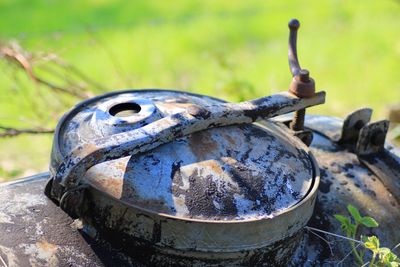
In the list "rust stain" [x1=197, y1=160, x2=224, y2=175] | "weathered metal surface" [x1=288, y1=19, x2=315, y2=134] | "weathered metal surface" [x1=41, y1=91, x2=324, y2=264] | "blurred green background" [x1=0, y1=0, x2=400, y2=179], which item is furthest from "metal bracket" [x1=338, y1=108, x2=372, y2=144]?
"blurred green background" [x1=0, y1=0, x2=400, y2=179]

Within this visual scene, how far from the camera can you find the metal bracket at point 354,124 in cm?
208

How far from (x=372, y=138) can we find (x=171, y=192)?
35.1 inches

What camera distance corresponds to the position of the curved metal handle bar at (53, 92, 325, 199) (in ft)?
4.47

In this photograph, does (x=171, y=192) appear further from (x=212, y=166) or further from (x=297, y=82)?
(x=297, y=82)

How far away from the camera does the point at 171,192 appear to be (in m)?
1.45

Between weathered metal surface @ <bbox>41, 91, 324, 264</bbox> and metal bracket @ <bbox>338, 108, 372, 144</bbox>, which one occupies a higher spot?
weathered metal surface @ <bbox>41, 91, 324, 264</bbox>

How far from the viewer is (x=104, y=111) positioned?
1.60 metres

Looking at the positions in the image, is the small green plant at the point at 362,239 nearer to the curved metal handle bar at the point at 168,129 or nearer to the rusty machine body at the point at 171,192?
the rusty machine body at the point at 171,192

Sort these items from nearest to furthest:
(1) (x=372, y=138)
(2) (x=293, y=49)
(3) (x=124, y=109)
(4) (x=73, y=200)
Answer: (4) (x=73, y=200) → (3) (x=124, y=109) → (2) (x=293, y=49) → (1) (x=372, y=138)

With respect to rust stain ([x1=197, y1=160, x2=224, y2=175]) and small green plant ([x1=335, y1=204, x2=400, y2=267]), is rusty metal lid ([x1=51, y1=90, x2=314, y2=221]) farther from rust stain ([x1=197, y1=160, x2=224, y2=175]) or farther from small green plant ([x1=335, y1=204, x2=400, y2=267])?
small green plant ([x1=335, y1=204, x2=400, y2=267])

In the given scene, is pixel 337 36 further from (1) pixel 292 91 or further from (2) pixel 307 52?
(1) pixel 292 91

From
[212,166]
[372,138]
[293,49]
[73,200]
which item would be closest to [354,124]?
[372,138]

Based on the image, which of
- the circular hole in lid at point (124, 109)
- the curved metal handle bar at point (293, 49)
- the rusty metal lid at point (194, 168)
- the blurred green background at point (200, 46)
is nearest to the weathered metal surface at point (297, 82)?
the curved metal handle bar at point (293, 49)

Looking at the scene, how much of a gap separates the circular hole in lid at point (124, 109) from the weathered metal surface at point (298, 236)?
12.3 inches
